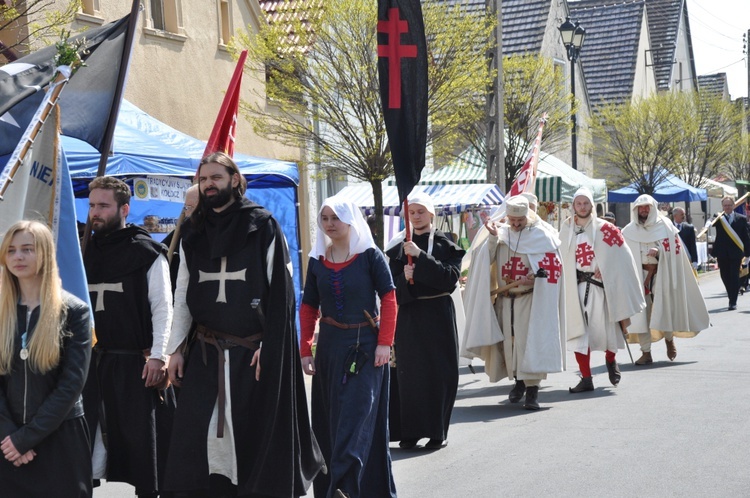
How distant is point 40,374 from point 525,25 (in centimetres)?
3194

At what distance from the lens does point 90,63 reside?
7488 mm

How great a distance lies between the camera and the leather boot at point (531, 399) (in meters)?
10.2

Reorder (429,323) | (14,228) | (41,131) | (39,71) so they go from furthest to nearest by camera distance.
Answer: (429,323) → (39,71) → (41,131) → (14,228)

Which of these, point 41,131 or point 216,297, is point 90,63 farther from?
point 216,297

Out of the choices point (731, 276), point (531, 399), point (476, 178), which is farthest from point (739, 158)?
point (531, 399)

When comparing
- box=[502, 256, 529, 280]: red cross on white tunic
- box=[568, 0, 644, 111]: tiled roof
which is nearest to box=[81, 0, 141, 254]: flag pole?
box=[502, 256, 529, 280]: red cross on white tunic

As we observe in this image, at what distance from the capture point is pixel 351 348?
6730mm

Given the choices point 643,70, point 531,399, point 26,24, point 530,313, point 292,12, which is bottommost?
point 531,399

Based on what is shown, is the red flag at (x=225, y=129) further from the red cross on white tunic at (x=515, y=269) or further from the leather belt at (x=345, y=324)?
the red cross on white tunic at (x=515, y=269)

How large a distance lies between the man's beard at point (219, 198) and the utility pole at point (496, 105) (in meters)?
12.9

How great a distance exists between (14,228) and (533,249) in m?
6.21

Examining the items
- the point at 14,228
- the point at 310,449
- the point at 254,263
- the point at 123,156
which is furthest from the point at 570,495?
the point at 123,156

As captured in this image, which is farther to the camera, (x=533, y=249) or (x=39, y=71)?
(x=533, y=249)

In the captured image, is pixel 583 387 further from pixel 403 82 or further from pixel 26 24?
pixel 26 24
